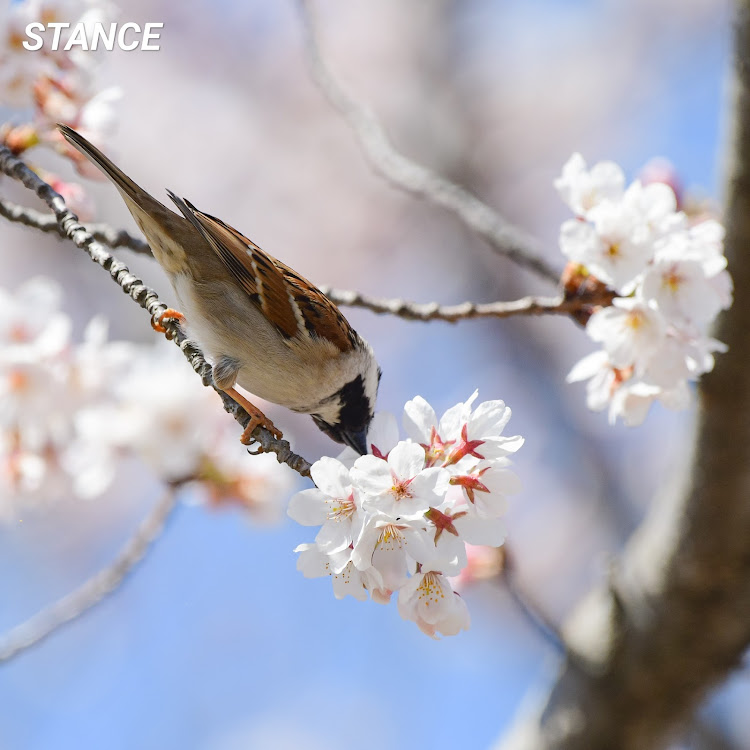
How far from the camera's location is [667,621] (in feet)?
6.97

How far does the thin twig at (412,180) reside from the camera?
6.78ft

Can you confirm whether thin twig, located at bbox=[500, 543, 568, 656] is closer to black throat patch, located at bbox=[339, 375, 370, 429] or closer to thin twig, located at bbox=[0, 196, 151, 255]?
black throat patch, located at bbox=[339, 375, 370, 429]

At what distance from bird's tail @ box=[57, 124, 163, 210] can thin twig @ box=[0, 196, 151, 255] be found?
13cm

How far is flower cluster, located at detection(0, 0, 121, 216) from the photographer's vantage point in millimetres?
1763

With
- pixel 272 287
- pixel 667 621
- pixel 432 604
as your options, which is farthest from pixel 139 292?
pixel 667 621

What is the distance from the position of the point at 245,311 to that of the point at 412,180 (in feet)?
1.75

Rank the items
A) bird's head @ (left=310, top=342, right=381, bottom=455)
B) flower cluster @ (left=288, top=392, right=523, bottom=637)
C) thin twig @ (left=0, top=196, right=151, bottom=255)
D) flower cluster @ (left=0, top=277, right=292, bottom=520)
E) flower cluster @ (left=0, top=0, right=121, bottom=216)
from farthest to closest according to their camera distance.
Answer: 1. bird's head @ (left=310, top=342, right=381, bottom=455)
2. flower cluster @ (left=0, top=277, right=292, bottom=520)
3. flower cluster @ (left=0, top=0, right=121, bottom=216)
4. thin twig @ (left=0, top=196, right=151, bottom=255)
5. flower cluster @ (left=288, top=392, right=523, bottom=637)

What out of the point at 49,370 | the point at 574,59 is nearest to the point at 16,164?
the point at 49,370

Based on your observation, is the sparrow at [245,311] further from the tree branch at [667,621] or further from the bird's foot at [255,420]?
the tree branch at [667,621]

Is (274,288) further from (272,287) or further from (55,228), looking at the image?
(55,228)

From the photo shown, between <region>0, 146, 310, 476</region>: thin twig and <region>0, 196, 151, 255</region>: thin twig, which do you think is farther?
<region>0, 196, 151, 255</region>: thin twig

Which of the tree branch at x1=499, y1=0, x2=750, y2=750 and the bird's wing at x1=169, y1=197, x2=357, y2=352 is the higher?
the bird's wing at x1=169, y1=197, x2=357, y2=352

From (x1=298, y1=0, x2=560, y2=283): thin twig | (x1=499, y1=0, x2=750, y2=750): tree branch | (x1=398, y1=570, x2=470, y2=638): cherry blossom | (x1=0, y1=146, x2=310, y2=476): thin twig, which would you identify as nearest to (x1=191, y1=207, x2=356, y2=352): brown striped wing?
(x1=298, y1=0, x2=560, y2=283): thin twig

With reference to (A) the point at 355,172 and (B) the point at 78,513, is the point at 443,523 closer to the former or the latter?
(B) the point at 78,513
